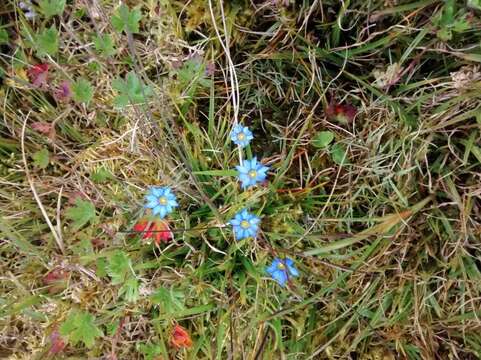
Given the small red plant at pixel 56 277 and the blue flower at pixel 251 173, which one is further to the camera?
the small red plant at pixel 56 277

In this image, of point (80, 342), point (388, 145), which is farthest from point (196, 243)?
point (388, 145)

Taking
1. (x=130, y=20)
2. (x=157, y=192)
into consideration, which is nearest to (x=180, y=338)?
(x=157, y=192)

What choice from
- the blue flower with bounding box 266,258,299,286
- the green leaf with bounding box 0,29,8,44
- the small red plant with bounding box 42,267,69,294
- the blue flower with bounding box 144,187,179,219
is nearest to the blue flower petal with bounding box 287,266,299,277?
the blue flower with bounding box 266,258,299,286

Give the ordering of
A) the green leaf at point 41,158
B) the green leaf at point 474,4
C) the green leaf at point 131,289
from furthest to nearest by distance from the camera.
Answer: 1. the green leaf at point 41,158
2. the green leaf at point 131,289
3. the green leaf at point 474,4

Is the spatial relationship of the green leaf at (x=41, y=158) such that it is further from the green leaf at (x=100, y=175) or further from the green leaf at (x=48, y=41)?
the green leaf at (x=48, y=41)

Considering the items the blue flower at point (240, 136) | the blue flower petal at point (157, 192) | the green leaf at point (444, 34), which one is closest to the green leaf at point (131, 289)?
the blue flower petal at point (157, 192)
